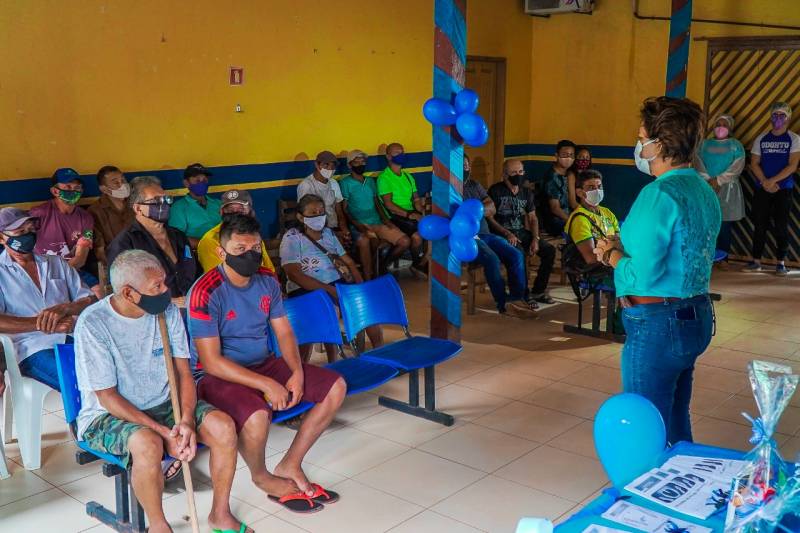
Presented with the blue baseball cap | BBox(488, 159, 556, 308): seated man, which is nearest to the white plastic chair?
the blue baseball cap

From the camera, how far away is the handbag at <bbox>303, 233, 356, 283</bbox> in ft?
18.7

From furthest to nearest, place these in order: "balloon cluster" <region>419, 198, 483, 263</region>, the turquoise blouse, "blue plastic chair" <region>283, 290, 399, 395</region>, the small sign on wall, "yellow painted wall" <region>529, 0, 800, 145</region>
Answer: "yellow painted wall" <region>529, 0, 800, 145</region> → the small sign on wall → "balloon cluster" <region>419, 198, 483, 263</region> → "blue plastic chair" <region>283, 290, 399, 395</region> → the turquoise blouse

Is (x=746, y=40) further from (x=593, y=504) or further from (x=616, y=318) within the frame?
(x=593, y=504)

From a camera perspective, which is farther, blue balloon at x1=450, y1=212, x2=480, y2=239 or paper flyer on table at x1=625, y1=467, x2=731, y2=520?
blue balloon at x1=450, y1=212, x2=480, y2=239

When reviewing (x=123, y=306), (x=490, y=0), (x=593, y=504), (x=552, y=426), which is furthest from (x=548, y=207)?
(x=593, y=504)

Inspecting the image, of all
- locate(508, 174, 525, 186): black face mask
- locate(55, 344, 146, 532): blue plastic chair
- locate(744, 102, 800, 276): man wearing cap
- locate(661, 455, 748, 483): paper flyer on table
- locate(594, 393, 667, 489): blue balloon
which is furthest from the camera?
locate(744, 102, 800, 276): man wearing cap

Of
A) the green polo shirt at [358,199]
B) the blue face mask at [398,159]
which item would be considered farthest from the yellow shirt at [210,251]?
the blue face mask at [398,159]

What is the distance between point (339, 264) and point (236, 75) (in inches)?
95.0

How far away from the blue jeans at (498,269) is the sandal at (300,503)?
12.0 feet

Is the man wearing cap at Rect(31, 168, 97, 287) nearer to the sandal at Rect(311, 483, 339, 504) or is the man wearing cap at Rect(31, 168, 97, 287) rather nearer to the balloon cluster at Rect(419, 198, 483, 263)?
the balloon cluster at Rect(419, 198, 483, 263)

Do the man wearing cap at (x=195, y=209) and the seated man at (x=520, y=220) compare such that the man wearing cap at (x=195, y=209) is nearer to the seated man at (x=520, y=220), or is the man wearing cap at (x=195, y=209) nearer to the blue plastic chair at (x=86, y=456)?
the seated man at (x=520, y=220)

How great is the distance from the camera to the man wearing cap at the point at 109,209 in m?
6.06

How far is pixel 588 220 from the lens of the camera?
6027 millimetres

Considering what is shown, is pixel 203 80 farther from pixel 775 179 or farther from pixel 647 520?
pixel 647 520
